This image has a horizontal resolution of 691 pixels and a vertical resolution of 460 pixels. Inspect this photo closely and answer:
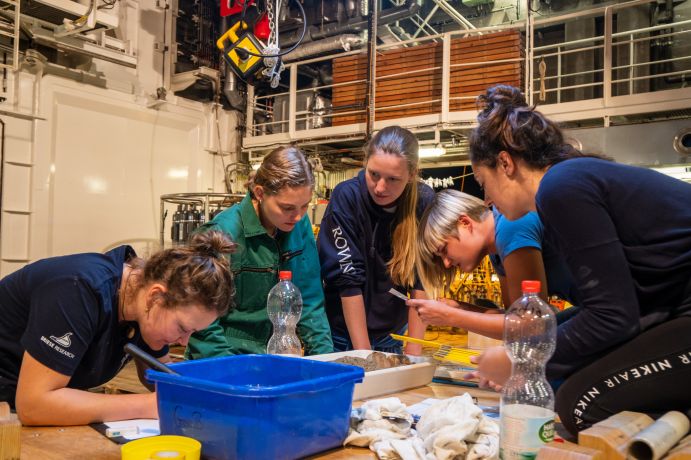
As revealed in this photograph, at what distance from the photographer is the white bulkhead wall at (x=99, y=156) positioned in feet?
22.4

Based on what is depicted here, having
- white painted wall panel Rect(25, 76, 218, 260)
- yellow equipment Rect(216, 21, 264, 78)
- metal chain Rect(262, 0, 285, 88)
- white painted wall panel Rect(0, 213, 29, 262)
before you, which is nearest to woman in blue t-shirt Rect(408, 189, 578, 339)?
metal chain Rect(262, 0, 285, 88)

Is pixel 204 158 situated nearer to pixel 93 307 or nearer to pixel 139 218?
pixel 139 218

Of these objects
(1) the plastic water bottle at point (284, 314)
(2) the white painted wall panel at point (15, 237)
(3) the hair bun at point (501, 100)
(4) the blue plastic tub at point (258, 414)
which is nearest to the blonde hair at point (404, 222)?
(1) the plastic water bottle at point (284, 314)

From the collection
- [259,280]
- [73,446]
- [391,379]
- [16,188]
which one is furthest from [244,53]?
[73,446]

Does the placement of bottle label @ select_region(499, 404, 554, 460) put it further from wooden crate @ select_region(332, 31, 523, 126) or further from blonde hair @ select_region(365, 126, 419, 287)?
wooden crate @ select_region(332, 31, 523, 126)

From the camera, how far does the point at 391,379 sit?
1884 mm

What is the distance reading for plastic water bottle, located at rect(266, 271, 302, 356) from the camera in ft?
7.09

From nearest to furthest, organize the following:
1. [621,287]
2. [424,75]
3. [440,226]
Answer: [621,287] < [440,226] < [424,75]

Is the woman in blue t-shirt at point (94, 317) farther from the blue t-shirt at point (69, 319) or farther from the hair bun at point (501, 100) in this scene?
the hair bun at point (501, 100)

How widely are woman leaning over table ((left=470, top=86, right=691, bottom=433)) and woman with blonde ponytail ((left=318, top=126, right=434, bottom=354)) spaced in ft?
4.11

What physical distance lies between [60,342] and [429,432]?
90 cm

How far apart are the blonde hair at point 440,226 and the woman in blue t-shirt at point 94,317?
2.54ft

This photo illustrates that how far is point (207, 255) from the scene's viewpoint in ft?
5.41

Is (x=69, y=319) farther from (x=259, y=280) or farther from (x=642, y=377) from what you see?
(x=642, y=377)
